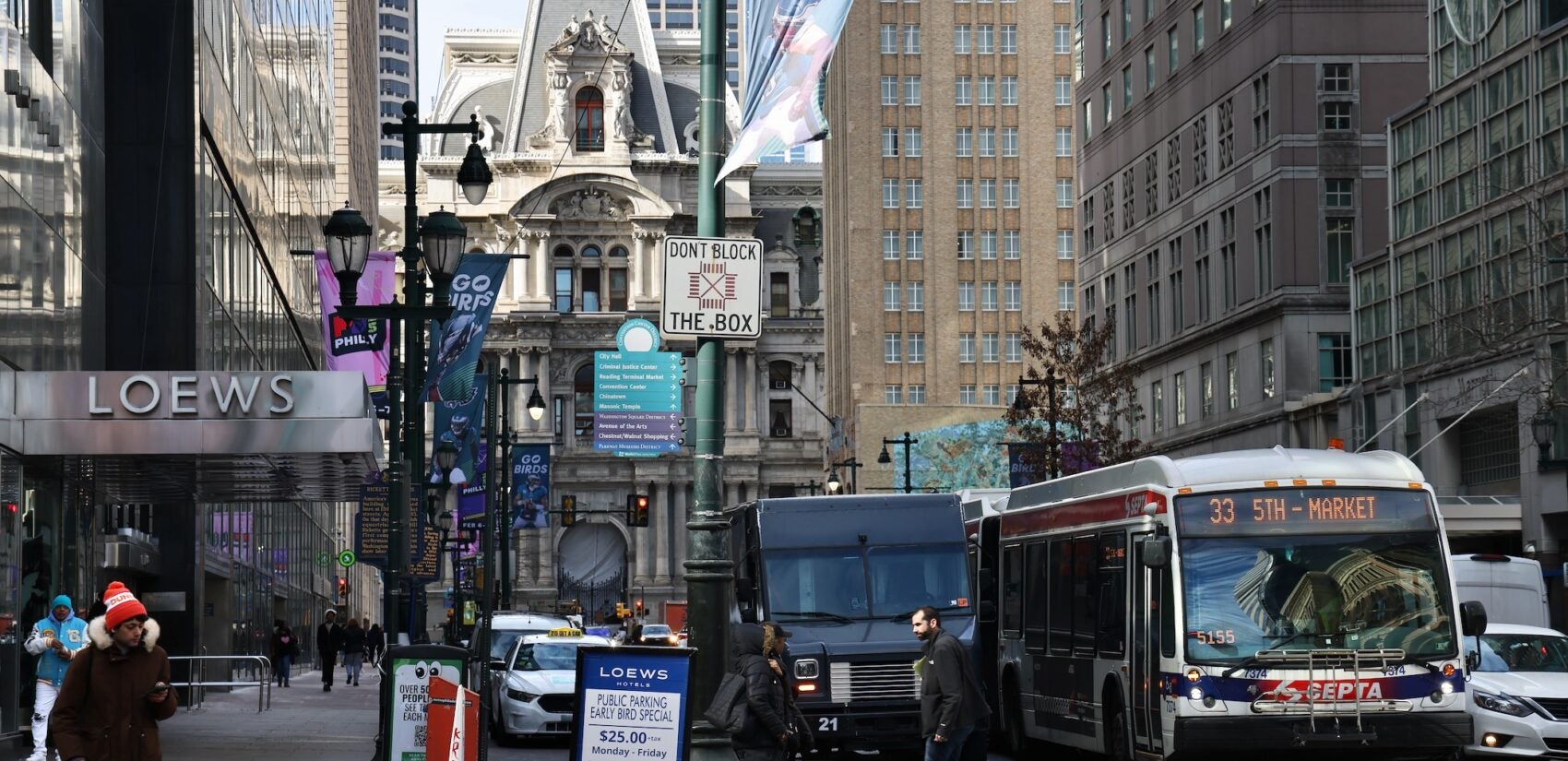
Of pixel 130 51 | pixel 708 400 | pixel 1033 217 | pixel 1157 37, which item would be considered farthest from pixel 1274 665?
pixel 1033 217

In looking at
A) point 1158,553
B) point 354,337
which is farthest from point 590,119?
point 1158,553

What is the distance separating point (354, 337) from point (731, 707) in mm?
17604

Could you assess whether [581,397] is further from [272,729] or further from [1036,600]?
[1036,600]

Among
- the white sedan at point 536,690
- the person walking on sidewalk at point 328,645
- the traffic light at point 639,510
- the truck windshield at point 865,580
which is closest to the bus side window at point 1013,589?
the truck windshield at point 865,580

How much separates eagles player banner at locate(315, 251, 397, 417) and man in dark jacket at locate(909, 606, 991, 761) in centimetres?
1289

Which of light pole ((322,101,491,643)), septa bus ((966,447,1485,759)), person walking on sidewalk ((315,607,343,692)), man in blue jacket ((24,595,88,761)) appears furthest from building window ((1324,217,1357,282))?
man in blue jacket ((24,595,88,761))

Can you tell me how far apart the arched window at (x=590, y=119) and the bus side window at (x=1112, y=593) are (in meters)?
97.3

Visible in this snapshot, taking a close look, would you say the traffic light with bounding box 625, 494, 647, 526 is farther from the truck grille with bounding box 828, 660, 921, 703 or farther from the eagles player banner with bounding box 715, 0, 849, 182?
the eagles player banner with bounding box 715, 0, 849, 182

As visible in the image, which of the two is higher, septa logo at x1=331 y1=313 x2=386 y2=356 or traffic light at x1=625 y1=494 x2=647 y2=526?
septa logo at x1=331 y1=313 x2=386 y2=356

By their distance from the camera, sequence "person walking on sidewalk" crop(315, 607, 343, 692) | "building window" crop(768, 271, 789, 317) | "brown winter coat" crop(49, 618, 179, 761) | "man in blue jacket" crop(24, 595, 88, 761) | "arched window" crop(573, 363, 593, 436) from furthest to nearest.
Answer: "building window" crop(768, 271, 789, 317) < "arched window" crop(573, 363, 593, 436) < "person walking on sidewalk" crop(315, 607, 343, 692) < "man in blue jacket" crop(24, 595, 88, 761) < "brown winter coat" crop(49, 618, 179, 761)

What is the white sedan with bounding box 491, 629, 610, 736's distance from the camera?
96.1ft

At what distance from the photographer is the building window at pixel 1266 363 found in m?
61.8

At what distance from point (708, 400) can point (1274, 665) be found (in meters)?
6.47

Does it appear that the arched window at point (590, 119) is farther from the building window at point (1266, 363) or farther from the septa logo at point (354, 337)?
→ the septa logo at point (354, 337)
